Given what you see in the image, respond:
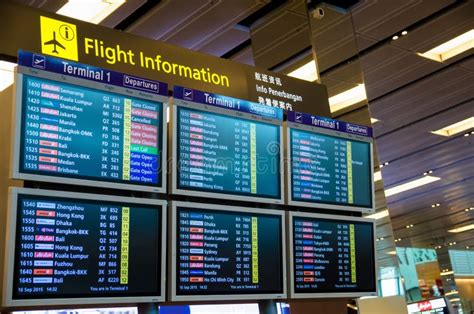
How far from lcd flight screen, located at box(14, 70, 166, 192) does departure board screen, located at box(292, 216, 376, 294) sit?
3.39ft

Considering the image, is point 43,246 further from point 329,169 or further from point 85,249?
point 329,169

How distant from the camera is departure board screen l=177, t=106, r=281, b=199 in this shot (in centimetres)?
353

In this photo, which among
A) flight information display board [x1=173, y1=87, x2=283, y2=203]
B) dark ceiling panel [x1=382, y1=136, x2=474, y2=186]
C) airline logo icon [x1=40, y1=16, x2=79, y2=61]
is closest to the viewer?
flight information display board [x1=173, y1=87, x2=283, y2=203]

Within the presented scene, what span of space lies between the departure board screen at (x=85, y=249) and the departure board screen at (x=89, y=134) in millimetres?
154

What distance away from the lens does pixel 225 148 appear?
3695mm

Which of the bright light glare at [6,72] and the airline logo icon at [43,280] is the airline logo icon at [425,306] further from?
the airline logo icon at [43,280]

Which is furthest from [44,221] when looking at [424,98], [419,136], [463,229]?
[463,229]

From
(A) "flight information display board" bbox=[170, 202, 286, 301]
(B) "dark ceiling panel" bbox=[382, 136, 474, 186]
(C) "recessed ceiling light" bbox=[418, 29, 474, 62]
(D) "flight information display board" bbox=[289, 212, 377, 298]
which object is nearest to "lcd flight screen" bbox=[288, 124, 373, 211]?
(D) "flight information display board" bbox=[289, 212, 377, 298]

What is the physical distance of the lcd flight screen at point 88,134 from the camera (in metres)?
2.99

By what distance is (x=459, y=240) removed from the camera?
27844 millimetres

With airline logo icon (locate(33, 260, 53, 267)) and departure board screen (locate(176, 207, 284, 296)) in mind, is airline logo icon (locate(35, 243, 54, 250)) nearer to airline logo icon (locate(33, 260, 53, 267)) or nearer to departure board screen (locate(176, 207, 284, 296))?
airline logo icon (locate(33, 260, 53, 267))

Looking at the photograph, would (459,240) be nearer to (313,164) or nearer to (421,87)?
(421,87)

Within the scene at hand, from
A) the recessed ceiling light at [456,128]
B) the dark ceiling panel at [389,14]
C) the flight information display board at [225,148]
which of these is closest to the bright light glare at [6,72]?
the flight information display board at [225,148]

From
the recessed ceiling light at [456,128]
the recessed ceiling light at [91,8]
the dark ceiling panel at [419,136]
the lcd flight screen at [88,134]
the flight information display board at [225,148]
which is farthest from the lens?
the recessed ceiling light at [456,128]
